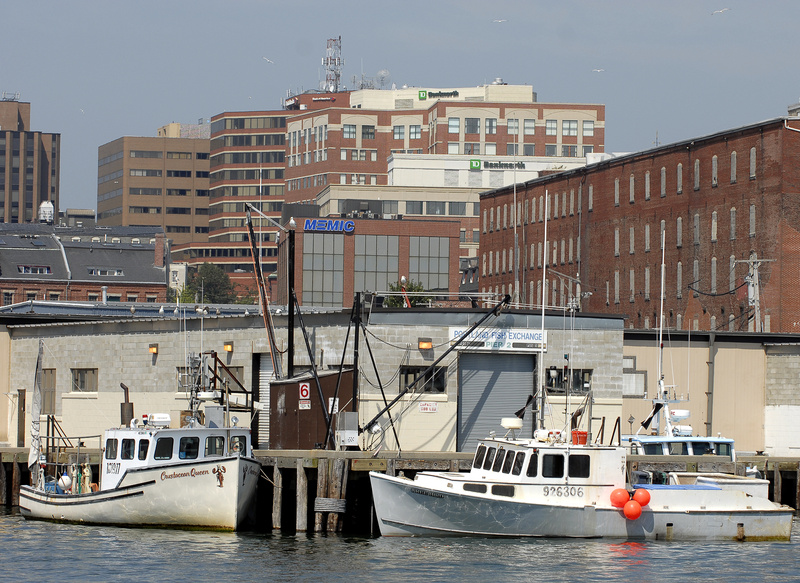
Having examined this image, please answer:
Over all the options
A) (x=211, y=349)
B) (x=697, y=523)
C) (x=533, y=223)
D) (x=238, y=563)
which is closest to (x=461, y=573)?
(x=238, y=563)

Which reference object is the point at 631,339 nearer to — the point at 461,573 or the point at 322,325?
the point at 322,325

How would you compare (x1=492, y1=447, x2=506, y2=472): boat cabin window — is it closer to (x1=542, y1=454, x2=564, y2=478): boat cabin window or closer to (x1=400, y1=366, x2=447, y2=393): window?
(x1=542, y1=454, x2=564, y2=478): boat cabin window

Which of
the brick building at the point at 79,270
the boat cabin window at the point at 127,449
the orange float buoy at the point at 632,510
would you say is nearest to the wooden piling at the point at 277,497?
the boat cabin window at the point at 127,449

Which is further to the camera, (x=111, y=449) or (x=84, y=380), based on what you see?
(x=84, y=380)

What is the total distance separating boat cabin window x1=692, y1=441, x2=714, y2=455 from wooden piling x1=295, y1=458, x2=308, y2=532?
1270cm

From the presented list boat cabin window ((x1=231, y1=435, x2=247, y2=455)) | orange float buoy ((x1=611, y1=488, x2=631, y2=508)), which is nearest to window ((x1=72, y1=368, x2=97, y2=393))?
boat cabin window ((x1=231, y1=435, x2=247, y2=455))

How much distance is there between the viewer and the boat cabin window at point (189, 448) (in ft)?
128

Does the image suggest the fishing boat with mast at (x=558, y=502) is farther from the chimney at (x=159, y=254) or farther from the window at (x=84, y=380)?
the chimney at (x=159, y=254)

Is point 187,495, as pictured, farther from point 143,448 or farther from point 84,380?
point 84,380

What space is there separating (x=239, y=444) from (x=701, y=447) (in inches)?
578

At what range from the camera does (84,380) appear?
5609 centimetres

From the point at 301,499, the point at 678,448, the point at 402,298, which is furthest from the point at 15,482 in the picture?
the point at 402,298

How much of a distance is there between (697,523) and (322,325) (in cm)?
1630

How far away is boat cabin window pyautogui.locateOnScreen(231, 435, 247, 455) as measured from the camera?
1566 inches
